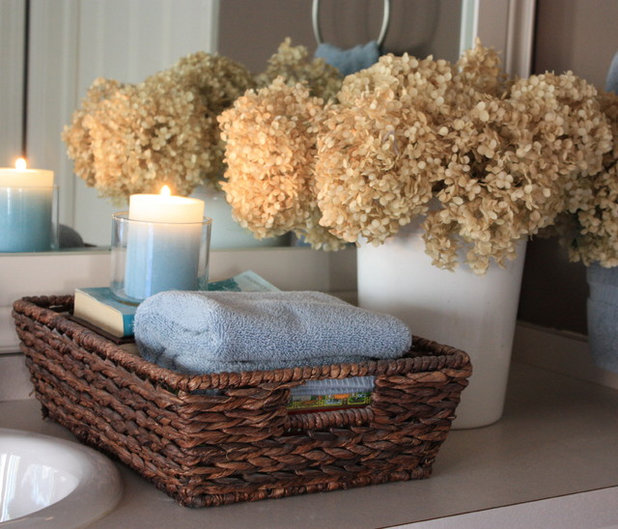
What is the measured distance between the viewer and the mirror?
98cm

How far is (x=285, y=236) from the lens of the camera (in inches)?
46.5

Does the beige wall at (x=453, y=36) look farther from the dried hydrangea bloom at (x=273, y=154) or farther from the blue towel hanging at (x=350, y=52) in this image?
the dried hydrangea bloom at (x=273, y=154)

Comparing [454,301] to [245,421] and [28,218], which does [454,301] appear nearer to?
[245,421]

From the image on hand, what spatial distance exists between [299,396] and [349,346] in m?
0.07

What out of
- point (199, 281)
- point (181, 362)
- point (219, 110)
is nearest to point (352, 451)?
point (181, 362)

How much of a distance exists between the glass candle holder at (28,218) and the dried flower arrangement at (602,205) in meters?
0.63

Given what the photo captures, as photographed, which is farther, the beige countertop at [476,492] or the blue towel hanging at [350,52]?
the blue towel hanging at [350,52]

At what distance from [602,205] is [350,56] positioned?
1.47 ft

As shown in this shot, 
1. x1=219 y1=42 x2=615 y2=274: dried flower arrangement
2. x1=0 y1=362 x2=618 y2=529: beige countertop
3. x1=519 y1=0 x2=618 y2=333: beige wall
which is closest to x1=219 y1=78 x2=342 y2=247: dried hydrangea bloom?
x1=219 y1=42 x2=615 y2=274: dried flower arrangement

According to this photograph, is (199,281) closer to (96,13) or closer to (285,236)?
(285,236)

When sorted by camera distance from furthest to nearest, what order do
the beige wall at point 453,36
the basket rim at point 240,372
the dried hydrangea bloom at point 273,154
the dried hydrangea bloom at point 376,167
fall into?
the beige wall at point 453,36 → the dried hydrangea bloom at point 273,154 → the dried hydrangea bloom at point 376,167 → the basket rim at point 240,372

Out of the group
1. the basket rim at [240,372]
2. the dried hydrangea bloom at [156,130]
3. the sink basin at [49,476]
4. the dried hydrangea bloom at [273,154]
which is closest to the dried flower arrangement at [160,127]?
the dried hydrangea bloom at [156,130]

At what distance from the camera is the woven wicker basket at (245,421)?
681 mm

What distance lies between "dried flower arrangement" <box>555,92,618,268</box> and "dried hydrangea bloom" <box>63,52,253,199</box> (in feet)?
1.56
